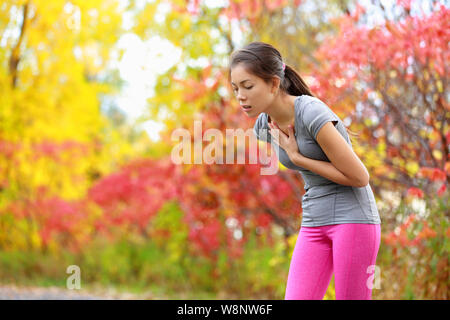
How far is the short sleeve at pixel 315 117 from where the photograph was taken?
1880mm

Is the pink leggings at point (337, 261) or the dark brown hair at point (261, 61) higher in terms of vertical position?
the dark brown hair at point (261, 61)

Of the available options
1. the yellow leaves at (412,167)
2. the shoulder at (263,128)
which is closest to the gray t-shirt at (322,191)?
the shoulder at (263,128)

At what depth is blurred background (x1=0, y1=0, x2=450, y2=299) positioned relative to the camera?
3.99m

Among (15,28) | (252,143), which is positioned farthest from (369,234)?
(15,28)

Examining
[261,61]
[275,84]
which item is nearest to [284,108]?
[275,84]

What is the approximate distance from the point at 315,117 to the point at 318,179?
26 centimetres

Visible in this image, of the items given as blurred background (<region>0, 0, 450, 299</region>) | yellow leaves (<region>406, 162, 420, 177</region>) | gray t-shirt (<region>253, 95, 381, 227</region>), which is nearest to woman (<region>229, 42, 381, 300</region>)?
gray t-shirt (<region>253, 95, 381, 227</region>)

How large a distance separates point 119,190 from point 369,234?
233 inches

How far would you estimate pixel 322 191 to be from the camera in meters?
2.00

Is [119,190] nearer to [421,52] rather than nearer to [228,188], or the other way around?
[228,188]

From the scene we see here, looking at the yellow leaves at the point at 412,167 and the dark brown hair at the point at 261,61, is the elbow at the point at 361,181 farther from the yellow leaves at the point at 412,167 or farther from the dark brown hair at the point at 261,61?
the yellow leaves at the point at 412,167

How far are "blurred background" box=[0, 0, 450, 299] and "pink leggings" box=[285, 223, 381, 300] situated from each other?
4.22 ft

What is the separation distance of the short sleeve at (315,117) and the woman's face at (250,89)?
6.7 inches

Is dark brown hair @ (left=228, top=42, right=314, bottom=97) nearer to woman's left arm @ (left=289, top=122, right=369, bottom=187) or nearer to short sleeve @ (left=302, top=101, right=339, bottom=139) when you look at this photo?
short sleeve @ (left=302, top=101, right=339, bottom=139)
